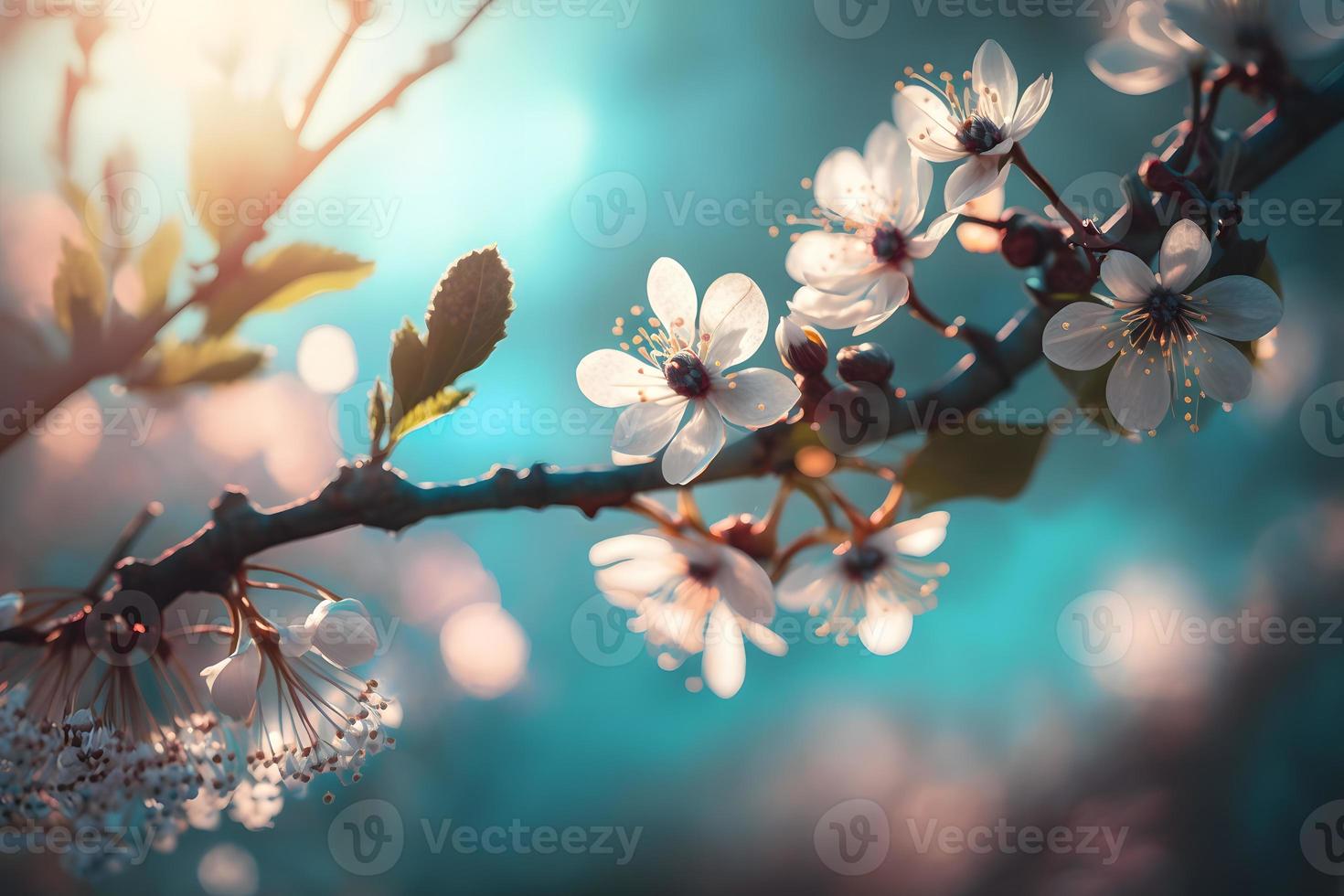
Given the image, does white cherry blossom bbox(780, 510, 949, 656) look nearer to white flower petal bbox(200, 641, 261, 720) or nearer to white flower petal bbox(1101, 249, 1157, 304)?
white flower petal bbox(1101, 249, 1157, 304)

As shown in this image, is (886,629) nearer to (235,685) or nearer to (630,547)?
(630,547)

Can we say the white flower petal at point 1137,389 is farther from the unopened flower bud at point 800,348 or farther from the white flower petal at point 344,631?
the white flower petal at point 344,631

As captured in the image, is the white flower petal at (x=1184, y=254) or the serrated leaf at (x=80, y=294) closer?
the white flower petal at (x=1184, y=254)

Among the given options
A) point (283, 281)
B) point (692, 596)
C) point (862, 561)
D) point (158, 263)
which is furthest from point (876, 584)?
point (158, 263)

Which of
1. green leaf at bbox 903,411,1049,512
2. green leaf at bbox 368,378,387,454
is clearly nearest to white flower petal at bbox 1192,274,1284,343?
green leaf at bbox 903,411,1049,512

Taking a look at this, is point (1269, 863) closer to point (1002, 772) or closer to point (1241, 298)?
point (1002, 772)

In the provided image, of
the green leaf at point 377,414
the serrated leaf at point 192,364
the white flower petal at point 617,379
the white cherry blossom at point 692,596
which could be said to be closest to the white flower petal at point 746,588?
the white cherry blossom at point 692,596
